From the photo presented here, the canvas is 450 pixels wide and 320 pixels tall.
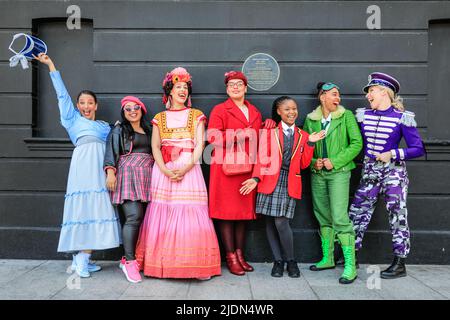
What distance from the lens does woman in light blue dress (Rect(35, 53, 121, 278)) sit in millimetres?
4758

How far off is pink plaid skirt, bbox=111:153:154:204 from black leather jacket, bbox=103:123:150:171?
0.07 m

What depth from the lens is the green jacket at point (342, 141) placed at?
188 inches

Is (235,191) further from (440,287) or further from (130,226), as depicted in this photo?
(440,287)

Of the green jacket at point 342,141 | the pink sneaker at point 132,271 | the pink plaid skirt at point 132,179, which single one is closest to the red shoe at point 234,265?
the pink sneaker at point 132,271

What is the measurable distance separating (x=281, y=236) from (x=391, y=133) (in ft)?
5.53

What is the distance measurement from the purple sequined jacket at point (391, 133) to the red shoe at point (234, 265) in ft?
6.40

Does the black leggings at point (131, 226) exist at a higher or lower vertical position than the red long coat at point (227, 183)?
lower

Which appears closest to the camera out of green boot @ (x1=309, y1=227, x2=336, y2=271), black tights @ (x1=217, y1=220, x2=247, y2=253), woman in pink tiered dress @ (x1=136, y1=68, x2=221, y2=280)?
woman in pink tiered dress @ (x1=136, y1=68, x2=221, y2=280)

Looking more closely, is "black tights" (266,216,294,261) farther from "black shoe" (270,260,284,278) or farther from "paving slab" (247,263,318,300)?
"paving slab" (247,263,318,300)

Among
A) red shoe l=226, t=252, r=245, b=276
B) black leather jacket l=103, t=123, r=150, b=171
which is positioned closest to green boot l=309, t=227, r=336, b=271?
red shoe l=226, t=252, r=245, b=276

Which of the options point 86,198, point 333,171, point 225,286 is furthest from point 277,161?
point 86,198

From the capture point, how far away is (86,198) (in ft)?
15.7

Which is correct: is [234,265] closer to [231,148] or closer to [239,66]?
[231,148]

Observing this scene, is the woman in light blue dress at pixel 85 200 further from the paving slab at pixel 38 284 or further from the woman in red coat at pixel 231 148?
the woman in red coat at pixel 231 148
